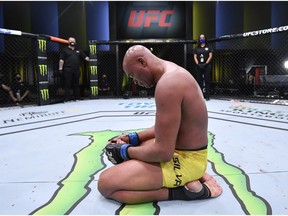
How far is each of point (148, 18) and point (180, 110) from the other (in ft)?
26.2

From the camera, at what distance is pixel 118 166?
147 centimetres

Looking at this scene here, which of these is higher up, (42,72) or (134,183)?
(42,72)

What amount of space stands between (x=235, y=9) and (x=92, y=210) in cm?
850

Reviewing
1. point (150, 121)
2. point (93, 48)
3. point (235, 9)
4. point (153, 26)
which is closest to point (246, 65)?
point (235, 9)

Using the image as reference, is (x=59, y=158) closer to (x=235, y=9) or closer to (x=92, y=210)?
(x=92, y=210)

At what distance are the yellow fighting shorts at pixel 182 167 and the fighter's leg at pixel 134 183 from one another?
0.03 meters

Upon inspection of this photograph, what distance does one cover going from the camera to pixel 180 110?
1288mm

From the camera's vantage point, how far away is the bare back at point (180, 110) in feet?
4.16

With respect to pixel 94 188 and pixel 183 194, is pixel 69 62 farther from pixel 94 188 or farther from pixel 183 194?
pixel 183 194

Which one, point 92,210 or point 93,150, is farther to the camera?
point 93,150

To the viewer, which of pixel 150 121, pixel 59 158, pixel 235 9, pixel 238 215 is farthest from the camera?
pixel 235 9

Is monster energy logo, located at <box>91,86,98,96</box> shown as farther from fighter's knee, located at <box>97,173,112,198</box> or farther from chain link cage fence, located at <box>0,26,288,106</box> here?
fighter's knee, located at <box>97,173,112,198</box>

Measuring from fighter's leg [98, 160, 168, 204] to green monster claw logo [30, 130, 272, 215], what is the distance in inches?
1.8

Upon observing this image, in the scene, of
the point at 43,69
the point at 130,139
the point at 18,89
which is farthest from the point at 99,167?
the point at 18,89
